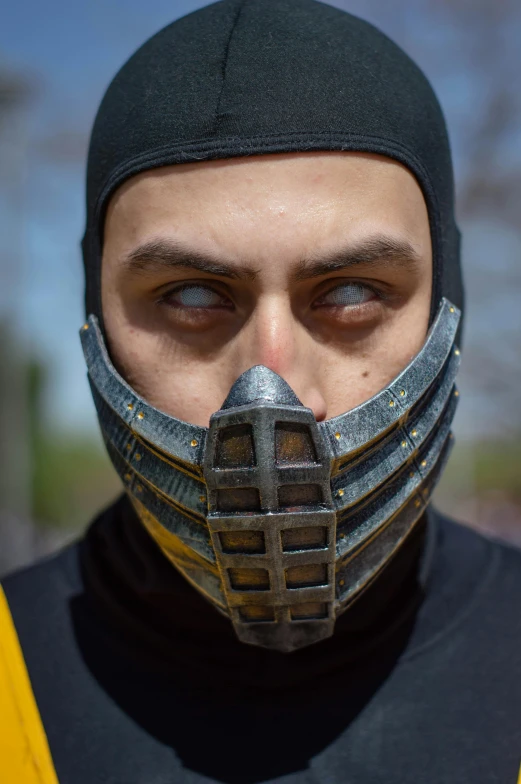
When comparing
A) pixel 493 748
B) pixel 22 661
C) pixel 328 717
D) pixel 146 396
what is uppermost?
pixel 146 396

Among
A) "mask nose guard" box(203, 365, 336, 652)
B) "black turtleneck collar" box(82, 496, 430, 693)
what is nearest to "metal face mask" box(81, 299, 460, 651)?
"mask nose guard" box(203, 365, 336, 652)

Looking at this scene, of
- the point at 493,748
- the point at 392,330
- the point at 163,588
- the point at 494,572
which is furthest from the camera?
the point at 494,572

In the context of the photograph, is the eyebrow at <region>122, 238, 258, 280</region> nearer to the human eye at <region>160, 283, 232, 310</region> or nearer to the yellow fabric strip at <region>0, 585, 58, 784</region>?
the human eye at <region>160, 283, 232, 310</region>

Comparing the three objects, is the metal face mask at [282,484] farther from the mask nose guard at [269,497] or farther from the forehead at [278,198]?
the forehead at [278,198]

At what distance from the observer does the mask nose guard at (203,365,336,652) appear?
1.30 m

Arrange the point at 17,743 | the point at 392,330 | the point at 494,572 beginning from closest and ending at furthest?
the point at 17,743
the point at 392,330
the point at 494,572

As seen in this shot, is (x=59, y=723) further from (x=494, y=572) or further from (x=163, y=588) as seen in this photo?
(x=494, y=572)

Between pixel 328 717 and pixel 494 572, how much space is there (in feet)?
2.07

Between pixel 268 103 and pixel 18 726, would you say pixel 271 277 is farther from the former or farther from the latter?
pixel 18 726

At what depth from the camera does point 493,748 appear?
58.3 inches

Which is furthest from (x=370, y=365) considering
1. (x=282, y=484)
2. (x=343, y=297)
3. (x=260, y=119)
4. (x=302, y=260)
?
(x=260, y=119)

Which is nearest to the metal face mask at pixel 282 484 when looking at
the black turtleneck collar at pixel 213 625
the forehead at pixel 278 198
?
the black turtleneck collar at pixel 213 625

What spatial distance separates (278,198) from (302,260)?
14 cm

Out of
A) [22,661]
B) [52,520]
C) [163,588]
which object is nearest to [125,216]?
[163,588]
